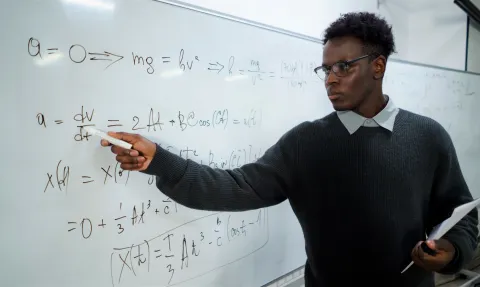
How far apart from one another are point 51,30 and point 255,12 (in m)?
0.80

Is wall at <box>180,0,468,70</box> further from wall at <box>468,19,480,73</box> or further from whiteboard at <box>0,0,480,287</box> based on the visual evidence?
whiteboard at <box>0,0,480,287</box>

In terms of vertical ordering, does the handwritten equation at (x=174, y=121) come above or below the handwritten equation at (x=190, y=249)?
above

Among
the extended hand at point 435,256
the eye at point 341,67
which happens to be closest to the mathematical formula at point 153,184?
the eye at point 341,67

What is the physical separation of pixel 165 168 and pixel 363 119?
599 millimetres

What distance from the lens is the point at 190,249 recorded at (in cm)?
98

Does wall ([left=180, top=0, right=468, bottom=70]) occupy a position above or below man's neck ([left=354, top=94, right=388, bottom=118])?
above

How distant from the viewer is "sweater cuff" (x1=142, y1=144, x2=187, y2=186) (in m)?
0.70

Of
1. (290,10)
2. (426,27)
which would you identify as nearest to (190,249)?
(290,10)

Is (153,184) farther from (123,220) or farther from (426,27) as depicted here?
(426,27)

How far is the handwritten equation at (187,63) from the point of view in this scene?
0.71 metres

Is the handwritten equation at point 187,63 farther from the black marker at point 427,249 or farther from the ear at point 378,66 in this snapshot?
the black marker at point 427,249

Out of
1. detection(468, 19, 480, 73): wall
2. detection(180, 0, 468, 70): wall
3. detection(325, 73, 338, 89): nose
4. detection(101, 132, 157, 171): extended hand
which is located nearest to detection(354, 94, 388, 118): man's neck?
detection(325, 73, 338, 89): nose

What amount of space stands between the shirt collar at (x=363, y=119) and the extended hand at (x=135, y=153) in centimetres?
57

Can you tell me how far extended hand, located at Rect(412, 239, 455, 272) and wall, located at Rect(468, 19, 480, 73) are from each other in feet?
7.76
